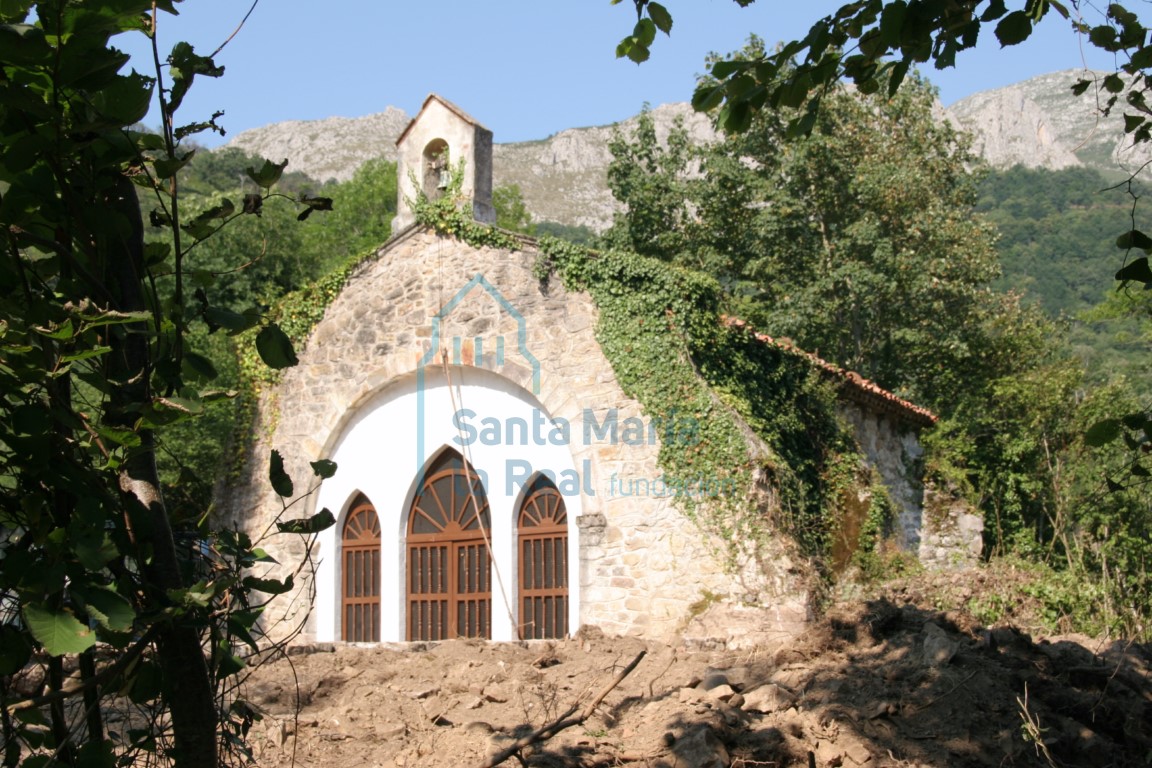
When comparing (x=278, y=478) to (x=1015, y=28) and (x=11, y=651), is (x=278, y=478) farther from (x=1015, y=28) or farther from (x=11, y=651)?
(x=1015, y=28)

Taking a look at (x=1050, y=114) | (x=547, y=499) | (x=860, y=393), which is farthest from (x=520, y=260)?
(x=1050, y=114)

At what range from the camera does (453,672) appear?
888 cm

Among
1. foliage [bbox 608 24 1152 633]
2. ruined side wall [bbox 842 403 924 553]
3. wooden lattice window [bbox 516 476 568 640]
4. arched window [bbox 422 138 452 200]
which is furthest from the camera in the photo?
foliage [bbox 608 24 1152 633]

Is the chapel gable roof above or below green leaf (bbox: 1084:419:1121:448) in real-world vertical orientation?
above

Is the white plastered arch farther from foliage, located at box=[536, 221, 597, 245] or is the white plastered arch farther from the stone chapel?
foliage, located at box=[536, 221, 597, 245]

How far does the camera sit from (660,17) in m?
5.20

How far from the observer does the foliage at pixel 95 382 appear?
312cm

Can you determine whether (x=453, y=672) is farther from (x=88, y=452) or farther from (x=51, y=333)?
(x=51, y=333)

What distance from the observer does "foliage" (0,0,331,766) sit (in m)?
3.12

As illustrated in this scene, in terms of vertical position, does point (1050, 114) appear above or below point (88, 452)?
above

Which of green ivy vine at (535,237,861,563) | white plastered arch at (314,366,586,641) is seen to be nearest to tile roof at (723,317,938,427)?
green ivy vine at (535,237,861,563)

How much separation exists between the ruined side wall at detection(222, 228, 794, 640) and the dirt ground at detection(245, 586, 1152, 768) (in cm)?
247

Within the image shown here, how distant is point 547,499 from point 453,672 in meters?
4.45
